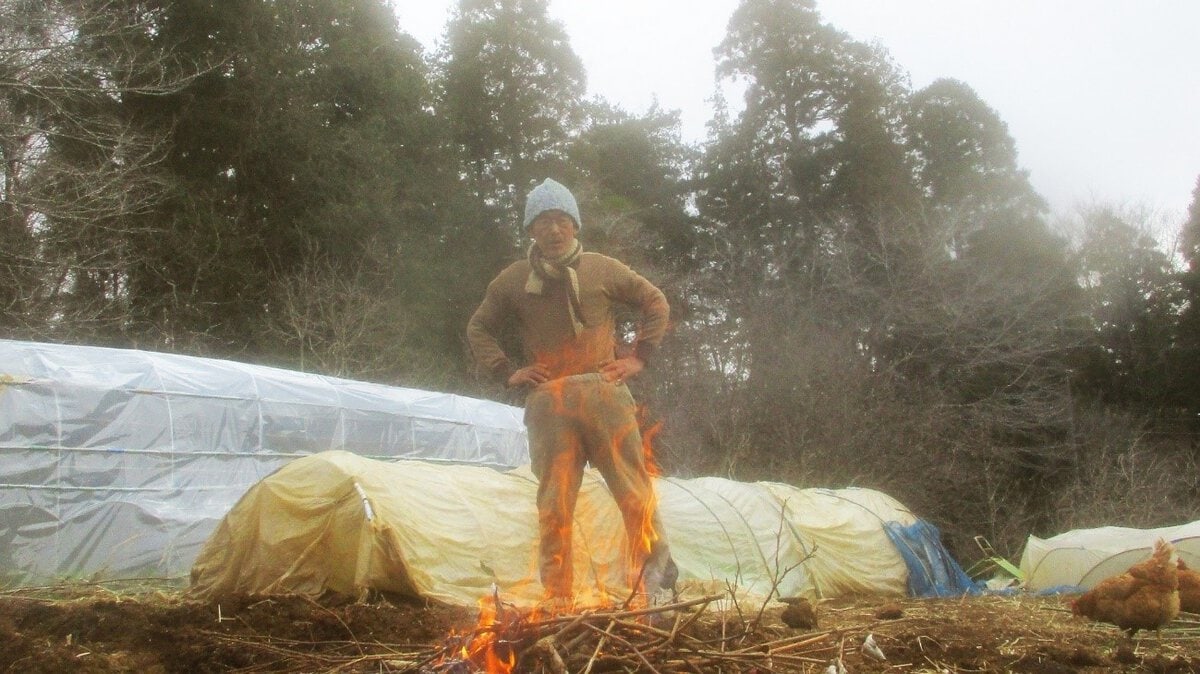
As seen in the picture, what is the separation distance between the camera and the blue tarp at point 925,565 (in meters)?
8.51

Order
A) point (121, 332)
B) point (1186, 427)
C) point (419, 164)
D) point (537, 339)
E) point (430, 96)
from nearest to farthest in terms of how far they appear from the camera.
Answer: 1. point (537, 339)
2. point (121, 332)
3. point (1186, 427)
4. point (419, 164)
5. point (430, 96)

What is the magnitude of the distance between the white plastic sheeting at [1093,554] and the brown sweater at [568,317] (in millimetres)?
4807

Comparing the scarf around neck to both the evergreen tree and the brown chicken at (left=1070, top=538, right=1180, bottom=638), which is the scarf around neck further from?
the evergreen tree

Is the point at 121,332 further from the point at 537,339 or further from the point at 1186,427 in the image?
the point at 1186,427

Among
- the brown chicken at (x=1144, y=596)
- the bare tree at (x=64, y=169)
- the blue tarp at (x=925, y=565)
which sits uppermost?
the bare tree at (x=64, y=169)

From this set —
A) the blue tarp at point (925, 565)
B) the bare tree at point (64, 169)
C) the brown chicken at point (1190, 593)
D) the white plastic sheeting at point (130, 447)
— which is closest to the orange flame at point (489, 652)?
the brown chicken at point (1190, 593)

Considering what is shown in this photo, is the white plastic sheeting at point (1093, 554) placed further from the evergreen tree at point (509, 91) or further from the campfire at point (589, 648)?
the evergreen tree at point (509, 91)

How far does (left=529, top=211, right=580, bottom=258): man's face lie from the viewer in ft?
14.0

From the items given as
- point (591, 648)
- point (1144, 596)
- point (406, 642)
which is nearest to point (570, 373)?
point (406, 642)

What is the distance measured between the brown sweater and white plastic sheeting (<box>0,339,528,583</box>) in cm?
603

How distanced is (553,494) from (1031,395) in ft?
54.2

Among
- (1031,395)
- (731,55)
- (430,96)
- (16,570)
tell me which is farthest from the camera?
(731,55)

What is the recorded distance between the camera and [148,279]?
16953 mm

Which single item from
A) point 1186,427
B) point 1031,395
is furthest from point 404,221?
point 1186,427
